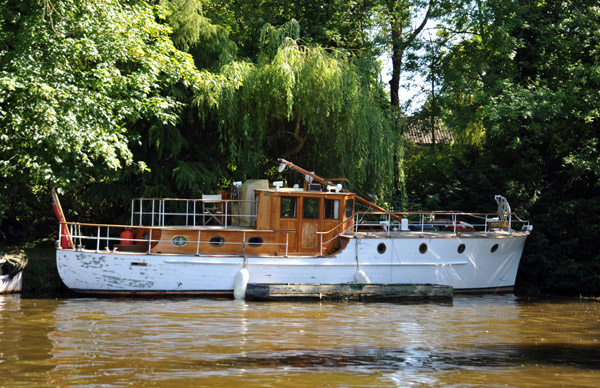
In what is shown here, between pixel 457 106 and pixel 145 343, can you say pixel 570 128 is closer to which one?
pixel 457 106

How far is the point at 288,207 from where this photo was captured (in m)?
19.3

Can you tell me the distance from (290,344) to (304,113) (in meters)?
10.0

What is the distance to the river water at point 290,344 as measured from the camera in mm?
10219

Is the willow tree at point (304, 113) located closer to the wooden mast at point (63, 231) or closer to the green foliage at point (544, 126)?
the green foliage at point (544, 126)

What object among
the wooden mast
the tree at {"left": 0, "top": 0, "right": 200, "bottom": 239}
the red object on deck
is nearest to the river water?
the wooden mast

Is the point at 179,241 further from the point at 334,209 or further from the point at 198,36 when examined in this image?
the point at 198,36

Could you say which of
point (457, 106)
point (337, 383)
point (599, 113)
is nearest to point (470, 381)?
point (337, 383)

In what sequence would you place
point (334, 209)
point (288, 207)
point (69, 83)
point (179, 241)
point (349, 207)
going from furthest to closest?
point (349, 207) < point (334, 209) < point (288, 207) < point (179, 241) < point (69, 83)

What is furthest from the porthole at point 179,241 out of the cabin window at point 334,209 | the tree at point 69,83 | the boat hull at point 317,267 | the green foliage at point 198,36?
the green foliage at point 198,36

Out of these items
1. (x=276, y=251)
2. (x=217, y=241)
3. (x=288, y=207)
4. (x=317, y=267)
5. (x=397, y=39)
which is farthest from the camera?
(x=397, y=39)

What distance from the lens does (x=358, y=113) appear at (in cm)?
2161

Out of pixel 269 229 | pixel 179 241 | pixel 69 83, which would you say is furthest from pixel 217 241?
pixel 69 83

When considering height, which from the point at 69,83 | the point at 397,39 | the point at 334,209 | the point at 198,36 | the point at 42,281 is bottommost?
the point at 42,281

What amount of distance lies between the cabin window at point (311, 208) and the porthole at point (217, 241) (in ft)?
7.72
